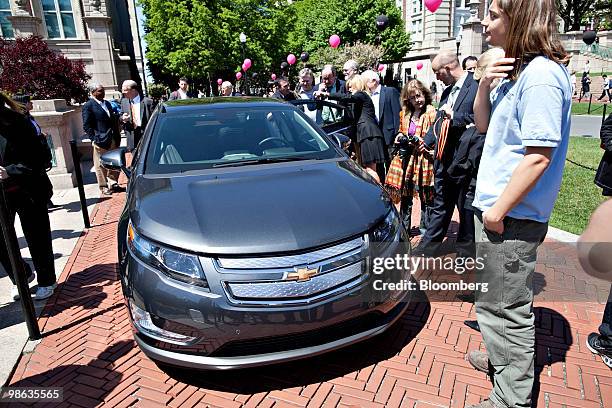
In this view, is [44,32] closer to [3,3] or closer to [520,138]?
[3,3]

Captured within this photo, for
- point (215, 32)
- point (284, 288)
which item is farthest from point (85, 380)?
point (215, 32)

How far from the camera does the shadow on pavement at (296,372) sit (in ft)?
8.24

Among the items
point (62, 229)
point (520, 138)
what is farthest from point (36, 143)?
point (520, 138)

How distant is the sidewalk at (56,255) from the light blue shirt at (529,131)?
10.4ft

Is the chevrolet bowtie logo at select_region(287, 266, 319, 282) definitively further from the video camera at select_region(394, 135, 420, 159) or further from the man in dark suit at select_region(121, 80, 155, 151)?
the man in dark suit at select_region(121, 80, 155, 151)

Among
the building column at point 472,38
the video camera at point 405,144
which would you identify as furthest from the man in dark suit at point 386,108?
the building column at point 472,38

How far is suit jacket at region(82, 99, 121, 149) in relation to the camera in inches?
273

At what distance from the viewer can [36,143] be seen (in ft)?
11.1

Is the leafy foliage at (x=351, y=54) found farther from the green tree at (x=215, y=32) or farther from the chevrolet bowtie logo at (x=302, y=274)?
the chevrolet bowtie logo at (x=302, y=274)

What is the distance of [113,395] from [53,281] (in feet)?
5.83

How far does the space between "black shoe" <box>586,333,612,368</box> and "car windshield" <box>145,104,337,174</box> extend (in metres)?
2.26

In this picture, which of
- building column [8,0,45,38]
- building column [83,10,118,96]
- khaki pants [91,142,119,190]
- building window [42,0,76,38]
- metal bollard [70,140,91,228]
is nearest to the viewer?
metal bollard [70,140,91,228]

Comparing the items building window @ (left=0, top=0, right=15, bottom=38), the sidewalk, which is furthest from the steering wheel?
building window @ (left=0, top=0, right=15, bottom=38)

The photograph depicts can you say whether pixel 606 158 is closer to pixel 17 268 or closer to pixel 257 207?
pixel 257 207
